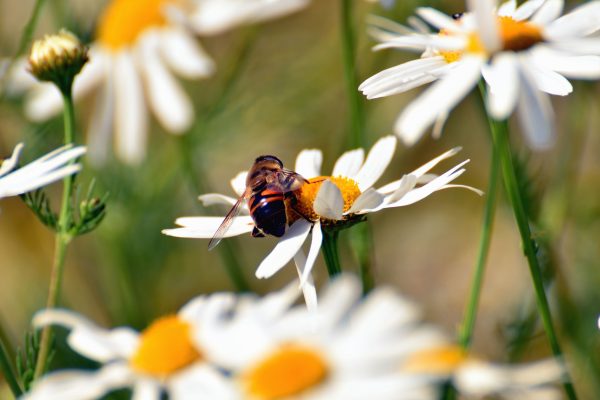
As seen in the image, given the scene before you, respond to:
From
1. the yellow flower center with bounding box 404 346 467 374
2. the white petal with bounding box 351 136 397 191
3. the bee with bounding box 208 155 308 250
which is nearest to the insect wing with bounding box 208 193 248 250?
the bee with bounding box 208 155 308 250

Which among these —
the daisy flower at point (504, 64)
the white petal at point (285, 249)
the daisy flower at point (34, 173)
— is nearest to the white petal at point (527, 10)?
the daisy flower at point (504, 64)

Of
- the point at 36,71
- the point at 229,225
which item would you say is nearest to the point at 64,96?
the point at 36,71

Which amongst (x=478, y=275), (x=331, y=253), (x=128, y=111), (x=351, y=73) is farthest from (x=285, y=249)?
(x=128, y=111)

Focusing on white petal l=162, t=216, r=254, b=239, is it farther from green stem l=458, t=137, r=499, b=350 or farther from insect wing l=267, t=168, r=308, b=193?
green stem l=458, t=137, r=499, b=350

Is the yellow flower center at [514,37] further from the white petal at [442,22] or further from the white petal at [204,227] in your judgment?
the white petal at [204,227]

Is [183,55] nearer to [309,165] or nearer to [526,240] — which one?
[309,165]

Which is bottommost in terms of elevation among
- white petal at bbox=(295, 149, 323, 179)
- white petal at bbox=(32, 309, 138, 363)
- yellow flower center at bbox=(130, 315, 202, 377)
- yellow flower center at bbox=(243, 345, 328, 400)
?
yellow flower center at bbox=(243, 345, 328, 400)

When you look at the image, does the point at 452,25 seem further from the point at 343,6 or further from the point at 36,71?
the point at 36,71

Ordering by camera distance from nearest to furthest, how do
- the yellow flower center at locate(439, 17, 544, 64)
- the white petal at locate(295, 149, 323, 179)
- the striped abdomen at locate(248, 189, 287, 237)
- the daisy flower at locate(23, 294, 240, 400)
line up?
the daisy flower at locate(23, 294, 240, 400), the yellow flower center at locate(439, 17, 544, 64), the striped abdomen at locate(248, 189, 287, 237), the white petal at locate(295, 149, 323, 179)

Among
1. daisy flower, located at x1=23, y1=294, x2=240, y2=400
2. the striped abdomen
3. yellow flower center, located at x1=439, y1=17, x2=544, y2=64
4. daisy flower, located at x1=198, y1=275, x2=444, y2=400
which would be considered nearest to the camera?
daisy flower, located at x1=198, y1=275, x2=444, y2=400
